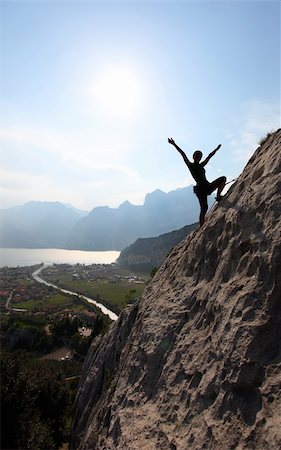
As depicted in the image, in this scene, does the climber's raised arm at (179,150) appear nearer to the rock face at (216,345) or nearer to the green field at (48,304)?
the rock face at (216,345)

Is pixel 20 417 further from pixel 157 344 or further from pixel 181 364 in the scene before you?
pixel 181 364

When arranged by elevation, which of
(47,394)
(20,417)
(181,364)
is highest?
(181,364)

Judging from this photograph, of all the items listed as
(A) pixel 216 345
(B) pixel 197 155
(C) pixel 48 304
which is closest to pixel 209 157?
(B) pixel 197 155

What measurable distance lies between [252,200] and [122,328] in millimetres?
11002

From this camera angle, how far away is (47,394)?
3628 centimetres

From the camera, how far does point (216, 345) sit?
28.3 feet

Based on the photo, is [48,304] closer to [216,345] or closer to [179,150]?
[179,150]

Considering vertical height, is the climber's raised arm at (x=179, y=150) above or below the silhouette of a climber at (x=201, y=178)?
above

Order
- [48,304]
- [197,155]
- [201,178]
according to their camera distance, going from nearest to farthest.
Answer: [197,155]
[201,178]
[48,304]

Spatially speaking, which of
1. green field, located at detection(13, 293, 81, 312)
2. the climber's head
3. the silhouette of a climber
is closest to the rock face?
the silhouette of a climber

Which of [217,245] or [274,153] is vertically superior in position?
[274,153]

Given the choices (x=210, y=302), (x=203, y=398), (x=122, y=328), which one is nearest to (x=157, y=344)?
(x=210, y=302)

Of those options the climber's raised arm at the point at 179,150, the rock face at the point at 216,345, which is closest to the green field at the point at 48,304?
the rock face at the point at 216,345

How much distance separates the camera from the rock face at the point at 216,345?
7.14 m
